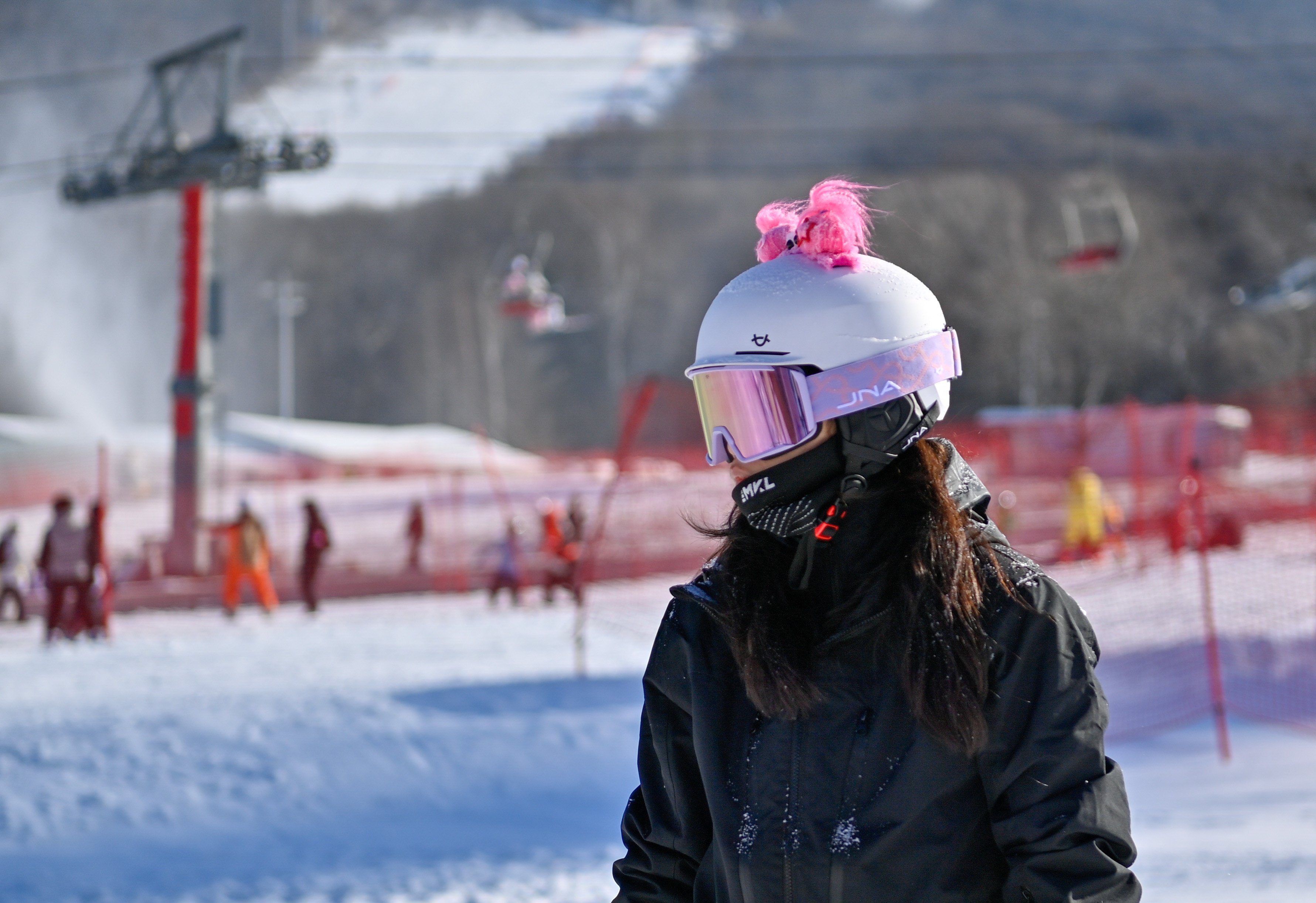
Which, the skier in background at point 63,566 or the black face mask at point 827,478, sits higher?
the black face mask at point 827,478

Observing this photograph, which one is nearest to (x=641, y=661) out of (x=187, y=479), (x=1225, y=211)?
(x=187, y=479)

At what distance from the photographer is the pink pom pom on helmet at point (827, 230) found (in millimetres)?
1682

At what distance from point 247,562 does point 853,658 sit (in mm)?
12994

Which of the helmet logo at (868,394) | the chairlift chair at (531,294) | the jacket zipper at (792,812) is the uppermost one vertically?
the chairlift chair at (531,294)

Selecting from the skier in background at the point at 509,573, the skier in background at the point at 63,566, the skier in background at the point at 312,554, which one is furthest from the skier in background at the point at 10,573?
the skier in background at the point at 509,573

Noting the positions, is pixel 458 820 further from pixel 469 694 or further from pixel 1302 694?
pixel 1302 694

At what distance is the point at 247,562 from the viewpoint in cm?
1370

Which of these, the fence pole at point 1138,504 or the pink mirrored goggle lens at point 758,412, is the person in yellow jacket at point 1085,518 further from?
the pink mirrored goggle lens at point 758,412

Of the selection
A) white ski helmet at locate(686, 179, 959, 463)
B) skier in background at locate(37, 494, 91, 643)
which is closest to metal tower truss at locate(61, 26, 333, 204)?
skier in background at locate(37, 494, 91, 643)

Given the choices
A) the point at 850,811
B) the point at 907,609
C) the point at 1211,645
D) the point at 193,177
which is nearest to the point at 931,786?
the point at 850,811

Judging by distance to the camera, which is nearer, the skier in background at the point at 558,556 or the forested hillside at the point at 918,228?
the skier in background at the point at 558,556

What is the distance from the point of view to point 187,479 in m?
17.8

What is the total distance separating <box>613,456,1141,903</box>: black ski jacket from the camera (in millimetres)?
1420

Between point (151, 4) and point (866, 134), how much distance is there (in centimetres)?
3299
